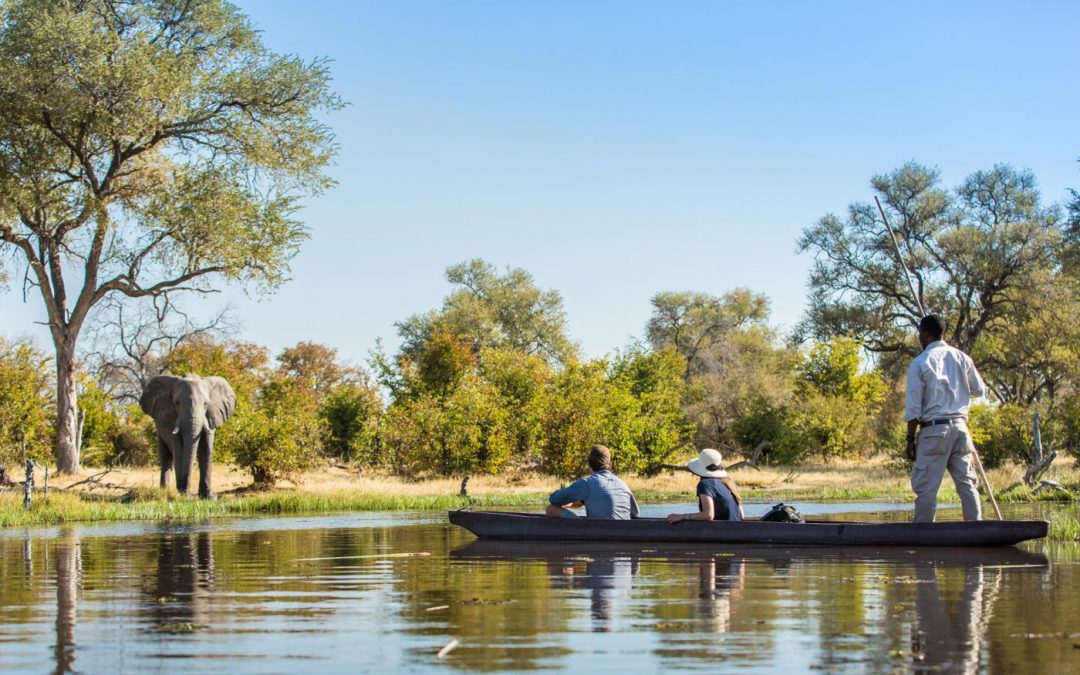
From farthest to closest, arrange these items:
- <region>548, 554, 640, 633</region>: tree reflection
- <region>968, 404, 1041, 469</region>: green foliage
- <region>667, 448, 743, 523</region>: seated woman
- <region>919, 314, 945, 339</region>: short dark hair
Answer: <region>968, 404, 1041, 469</region>: green foliage → <region>667, 448, 743, 523</region>: seated woman → <region>919, 314, 945, 339</region>: short dark hair → <region>548, 554, 640, 633</region>: tree reflection

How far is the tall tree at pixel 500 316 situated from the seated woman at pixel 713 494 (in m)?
56.6

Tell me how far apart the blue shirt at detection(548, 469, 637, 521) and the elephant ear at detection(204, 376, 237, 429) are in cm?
1680

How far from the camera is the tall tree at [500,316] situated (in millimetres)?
71375

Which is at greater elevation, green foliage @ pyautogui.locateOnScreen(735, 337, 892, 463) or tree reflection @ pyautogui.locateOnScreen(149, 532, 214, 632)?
green foliage @ pyautogui.locateOnScreen(735, 337, 892, 463)

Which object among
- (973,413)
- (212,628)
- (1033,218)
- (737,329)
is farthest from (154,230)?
(737,329)

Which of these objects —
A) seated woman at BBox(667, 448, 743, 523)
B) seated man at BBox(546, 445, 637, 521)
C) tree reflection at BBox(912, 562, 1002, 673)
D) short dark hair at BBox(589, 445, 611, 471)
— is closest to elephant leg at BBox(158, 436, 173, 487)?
seated man at BBox(546, 445, 637, 521)

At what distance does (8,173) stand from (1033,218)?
121 ft

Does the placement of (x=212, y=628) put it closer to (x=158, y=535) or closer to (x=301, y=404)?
(x=158, y=535)

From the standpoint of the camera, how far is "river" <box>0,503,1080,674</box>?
6.50 meters

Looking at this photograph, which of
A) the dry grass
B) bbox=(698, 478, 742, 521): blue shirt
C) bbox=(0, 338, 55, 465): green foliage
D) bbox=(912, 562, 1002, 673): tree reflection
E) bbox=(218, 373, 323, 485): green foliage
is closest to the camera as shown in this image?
bbox=(912, 562, 1002, 673): tree reflection

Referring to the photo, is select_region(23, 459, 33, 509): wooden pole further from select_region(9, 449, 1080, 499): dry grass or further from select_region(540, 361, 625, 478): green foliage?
select_region(540, 361, 625, 478): green foliage

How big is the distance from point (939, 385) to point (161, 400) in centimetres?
2079

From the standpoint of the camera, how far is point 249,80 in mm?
35156

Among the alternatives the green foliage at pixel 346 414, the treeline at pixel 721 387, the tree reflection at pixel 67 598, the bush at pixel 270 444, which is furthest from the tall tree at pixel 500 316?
the tree reflection at pixel 67 598
